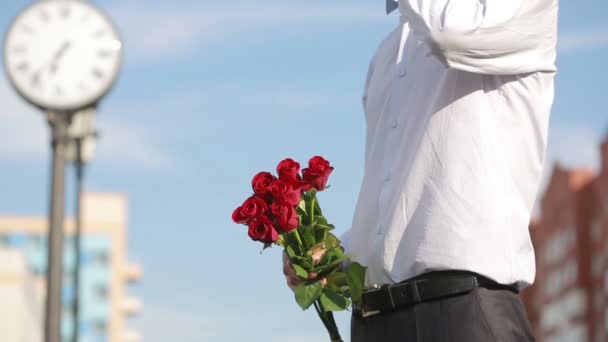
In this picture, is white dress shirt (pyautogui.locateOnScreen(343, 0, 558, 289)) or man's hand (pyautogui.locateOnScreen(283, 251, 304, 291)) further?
man's hand (pyautogui.locateOnScreen(283, 251, 304, 291))

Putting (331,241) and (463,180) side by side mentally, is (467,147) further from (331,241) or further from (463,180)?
(331,241)

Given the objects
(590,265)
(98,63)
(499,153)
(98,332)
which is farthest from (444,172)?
(98,332)

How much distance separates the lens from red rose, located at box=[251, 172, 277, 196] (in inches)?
118

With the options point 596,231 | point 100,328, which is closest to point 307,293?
point 596,231

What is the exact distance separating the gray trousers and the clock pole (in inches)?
286

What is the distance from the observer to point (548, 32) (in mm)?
2869

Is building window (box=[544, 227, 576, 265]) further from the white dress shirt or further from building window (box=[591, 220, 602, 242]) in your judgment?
the white dress shirt

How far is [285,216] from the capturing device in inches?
116

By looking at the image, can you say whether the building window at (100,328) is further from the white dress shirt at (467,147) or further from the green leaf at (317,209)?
the white dress shirt at (467,147)

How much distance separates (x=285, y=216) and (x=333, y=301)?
0.20 m

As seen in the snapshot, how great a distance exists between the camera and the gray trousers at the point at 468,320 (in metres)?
2.70

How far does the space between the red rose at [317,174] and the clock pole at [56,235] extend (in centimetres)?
700

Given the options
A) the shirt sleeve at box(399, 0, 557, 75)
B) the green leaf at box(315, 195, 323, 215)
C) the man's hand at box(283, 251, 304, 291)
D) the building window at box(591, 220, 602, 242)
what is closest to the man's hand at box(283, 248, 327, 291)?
the man's hand at box(283, 251, 304, 291)

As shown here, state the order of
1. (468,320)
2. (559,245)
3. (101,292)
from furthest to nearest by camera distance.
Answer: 1. (101,292)
2. (559,245)
3. (468,320)
